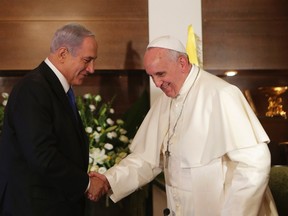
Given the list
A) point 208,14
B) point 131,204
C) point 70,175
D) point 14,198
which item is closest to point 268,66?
point 208,14

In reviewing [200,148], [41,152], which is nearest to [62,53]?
[41,152]

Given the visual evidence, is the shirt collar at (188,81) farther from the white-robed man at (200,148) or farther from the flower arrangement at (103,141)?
the flower arrangement at (103,141)

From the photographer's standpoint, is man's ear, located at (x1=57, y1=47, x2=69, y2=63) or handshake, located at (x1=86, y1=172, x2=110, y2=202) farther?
handshake, located at (x1=86, y1=172, x2=110, y2=202)

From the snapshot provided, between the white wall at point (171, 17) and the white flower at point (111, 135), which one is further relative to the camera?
the white wall at point (171, 17)

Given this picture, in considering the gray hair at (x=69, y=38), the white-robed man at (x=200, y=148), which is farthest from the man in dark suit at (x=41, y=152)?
the white-robed man at (x=200, y=148)

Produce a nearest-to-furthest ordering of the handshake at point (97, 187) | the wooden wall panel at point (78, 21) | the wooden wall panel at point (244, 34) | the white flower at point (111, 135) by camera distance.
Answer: the handshake at point (97, 187), the white flower at point (111, 135), the wooden wall panel at point (78, 21), the wooden wall panel at point (244, 34)

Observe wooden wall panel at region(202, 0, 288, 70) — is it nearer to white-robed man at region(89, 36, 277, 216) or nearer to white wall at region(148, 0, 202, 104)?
white wall at region(148, 0, 202, 104)

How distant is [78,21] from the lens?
335 cm

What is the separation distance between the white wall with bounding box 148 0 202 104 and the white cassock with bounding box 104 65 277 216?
3.22ft

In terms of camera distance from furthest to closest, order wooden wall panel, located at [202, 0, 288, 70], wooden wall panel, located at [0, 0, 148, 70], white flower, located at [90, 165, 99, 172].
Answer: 1. wooden wall panel, located at [202, 0, 288, 70]
2. wooden wall panel, located at [0, 0, 148, 70]
3. white flower, located at [90, 165, 99, 172]

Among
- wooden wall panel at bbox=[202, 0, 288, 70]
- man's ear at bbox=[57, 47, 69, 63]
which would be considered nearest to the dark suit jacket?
man's ear at bbox=[57, 47, 69, 63]

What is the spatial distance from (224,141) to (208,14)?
5.54 ft

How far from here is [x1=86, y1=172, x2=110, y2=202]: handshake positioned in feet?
7.34

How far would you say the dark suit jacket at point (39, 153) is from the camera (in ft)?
6.03
